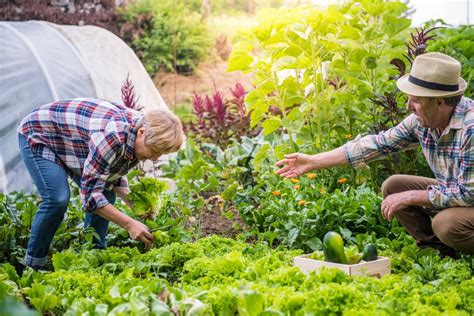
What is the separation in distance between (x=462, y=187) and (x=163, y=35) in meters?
12.9

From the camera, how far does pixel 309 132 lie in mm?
5762

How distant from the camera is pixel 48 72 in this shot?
7.31 meters

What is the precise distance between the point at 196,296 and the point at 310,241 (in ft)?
4.81

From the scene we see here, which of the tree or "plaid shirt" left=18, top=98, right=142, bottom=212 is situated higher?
"plaid shirt" left=18, top=98, right=142, bottom=212

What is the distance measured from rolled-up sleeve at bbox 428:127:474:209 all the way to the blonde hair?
1.48 metres

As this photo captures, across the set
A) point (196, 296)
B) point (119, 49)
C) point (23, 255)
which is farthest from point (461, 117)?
point (119, 49)

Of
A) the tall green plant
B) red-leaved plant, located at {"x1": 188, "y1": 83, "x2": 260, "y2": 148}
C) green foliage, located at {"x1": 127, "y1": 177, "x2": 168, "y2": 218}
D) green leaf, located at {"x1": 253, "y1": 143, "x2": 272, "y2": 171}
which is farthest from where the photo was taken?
red-leaved plant, located at {"x1": 188, "y1": 83, "x2": 260, "y2": 148}

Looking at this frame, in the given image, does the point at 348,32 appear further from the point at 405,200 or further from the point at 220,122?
the point at 220,122


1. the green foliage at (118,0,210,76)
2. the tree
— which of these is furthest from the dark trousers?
the tree

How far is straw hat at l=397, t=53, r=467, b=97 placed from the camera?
→ 12.3 feet

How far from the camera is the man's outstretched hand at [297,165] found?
4.33m

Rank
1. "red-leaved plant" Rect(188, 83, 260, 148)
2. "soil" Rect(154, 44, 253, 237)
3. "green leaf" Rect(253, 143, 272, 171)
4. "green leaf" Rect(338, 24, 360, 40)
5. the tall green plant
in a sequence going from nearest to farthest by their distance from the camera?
1. "green leaf" Rect(338, 24, 360, 40)
2. the tall green plant
3. "green leaf" Rect(253, 143, 272, 171)
4. "red-leaved plant" Rect(188, 83, 260, 148)
5. "soil" Rect(154, 44, 253, 237)

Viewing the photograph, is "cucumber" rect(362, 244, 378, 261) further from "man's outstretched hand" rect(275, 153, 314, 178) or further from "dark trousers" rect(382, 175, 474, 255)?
"man's outstretched hand" rect(275, 153, 314, 178)

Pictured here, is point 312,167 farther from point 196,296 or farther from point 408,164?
point 196,296
